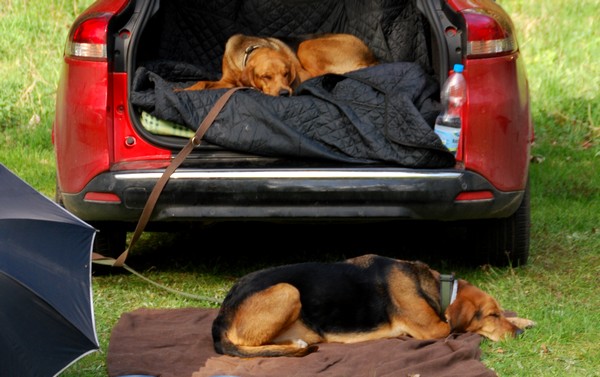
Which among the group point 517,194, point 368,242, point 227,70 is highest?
point 227,70

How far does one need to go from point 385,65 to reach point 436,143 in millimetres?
900

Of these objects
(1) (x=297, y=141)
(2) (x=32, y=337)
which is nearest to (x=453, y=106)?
(1) (x=297, y=141)

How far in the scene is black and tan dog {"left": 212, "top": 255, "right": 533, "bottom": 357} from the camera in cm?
454

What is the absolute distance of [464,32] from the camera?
17.1 ft

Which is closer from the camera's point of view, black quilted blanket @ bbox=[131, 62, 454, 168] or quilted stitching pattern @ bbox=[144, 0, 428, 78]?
black quilted blanket @ bbox=[131, 62, 454, 168]

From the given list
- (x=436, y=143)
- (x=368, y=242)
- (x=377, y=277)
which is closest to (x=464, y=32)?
(x=436, y=143)

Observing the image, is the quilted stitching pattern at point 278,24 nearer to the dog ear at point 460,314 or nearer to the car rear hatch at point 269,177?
the car rear hatch at point 269,177

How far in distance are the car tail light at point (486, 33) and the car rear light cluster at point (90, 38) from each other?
69.4 inches

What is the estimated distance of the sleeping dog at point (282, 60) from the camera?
6461 millimetres

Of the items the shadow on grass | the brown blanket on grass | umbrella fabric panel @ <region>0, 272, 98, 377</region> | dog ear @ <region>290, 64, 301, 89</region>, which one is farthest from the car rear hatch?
umbrella fabric panel @ <region>0, 272, 98, 377</region>

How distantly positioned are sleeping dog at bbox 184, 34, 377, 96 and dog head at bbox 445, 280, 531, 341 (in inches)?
79.6

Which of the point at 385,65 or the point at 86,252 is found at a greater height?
the point at 385,65

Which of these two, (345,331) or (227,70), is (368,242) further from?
(345,331)

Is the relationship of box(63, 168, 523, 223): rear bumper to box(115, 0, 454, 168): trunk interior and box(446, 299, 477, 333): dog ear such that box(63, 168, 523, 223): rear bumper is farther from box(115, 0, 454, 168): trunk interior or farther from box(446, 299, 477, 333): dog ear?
box(446, 299, 477, 333): dog ear
